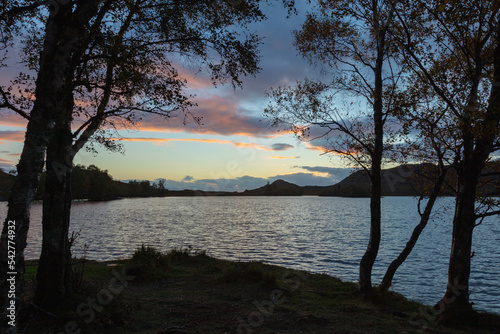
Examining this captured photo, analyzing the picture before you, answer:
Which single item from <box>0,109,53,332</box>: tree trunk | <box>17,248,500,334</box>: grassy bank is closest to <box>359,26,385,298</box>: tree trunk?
<box>17,248,500,334</box>: grassy bank

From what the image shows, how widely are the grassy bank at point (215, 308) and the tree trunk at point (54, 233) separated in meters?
0.38

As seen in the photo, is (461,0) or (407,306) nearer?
(461,0)

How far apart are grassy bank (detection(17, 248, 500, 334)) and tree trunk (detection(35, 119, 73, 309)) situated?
1.25 ft

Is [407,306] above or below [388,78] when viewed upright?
below

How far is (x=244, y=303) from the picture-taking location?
11414 millimetres

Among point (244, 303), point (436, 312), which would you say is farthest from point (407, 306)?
point (244, 303)

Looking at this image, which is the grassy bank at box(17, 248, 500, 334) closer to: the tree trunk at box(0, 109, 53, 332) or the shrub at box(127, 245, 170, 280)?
the shrub at box(127, 245, 170, 280)

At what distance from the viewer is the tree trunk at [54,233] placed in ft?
26.9

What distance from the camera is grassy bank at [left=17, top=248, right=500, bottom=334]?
26.9 feet

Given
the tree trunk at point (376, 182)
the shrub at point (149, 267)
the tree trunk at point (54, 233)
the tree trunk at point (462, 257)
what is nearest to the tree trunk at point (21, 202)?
the tree trunk at point (54, 233)

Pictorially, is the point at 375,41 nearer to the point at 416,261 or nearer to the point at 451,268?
the point at 451,268

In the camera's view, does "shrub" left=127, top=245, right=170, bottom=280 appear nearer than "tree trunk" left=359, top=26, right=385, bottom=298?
No

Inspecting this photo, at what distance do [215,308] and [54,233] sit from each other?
17.4ft

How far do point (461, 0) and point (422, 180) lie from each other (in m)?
8.71
